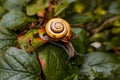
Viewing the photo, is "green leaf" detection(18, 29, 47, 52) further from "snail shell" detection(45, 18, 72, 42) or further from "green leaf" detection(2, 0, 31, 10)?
"green leaf" detection(2, 0, 31, 10)

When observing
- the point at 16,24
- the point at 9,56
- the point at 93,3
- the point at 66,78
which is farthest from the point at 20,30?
the point at 93,3

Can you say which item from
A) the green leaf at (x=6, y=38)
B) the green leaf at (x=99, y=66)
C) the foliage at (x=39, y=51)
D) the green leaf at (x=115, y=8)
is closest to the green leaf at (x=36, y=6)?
the foliage at (x=39, y=51)

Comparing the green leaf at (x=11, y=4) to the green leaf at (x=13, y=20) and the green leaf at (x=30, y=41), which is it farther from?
the green leaf at (x=30, y=41)

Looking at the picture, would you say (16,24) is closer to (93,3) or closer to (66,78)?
(66,78)

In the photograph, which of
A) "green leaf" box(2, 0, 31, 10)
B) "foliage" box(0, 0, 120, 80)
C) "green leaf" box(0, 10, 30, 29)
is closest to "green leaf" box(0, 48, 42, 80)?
"foliage" box(0, 0, 120, 80)

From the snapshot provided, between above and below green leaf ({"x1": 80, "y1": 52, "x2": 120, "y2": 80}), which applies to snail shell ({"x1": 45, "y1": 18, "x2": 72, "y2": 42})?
above

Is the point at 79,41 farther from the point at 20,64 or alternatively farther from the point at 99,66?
the point at 20,64
